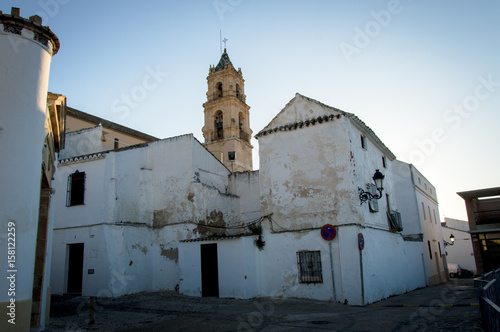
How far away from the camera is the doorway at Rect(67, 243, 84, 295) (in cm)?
1789

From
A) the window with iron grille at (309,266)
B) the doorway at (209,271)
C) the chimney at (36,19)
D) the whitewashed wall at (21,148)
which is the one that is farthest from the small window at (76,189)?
the chimney at (36,19)

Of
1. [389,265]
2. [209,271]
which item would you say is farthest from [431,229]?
[209,271]

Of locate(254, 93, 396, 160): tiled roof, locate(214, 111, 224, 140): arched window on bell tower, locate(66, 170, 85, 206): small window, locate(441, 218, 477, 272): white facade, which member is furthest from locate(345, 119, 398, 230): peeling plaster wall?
locate(441, 218, 477, 272): white facade

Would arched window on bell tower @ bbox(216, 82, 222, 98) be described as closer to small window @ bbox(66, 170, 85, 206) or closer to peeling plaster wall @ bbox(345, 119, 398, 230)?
small window @ bbox(66, 170, 85, 206)

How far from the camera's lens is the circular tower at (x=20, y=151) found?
6.16 m

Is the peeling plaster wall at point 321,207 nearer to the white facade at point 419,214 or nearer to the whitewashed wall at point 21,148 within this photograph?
the white facade at point 419,214

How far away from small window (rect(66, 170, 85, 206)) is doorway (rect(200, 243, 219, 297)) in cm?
733

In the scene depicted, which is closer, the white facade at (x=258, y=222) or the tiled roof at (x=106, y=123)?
the white facade at (x=258, y=222)

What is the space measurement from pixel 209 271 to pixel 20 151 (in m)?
10.8

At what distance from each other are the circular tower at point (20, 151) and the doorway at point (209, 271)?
9.79m

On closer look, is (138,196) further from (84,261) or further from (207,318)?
(207,318)

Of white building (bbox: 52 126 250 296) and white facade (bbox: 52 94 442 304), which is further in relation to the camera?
white building (bbox: 52 126 250 296)

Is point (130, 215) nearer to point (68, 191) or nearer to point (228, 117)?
point (68, 191)

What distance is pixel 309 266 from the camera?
1429cm
